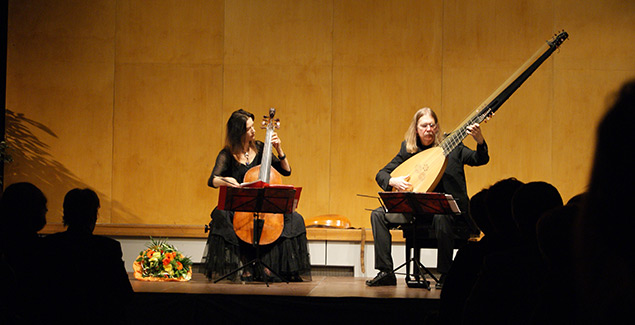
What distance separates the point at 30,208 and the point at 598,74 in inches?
223

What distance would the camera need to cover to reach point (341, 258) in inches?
211

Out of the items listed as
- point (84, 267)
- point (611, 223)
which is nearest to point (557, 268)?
point (611, 223)

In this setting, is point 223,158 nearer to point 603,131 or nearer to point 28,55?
point 28,55

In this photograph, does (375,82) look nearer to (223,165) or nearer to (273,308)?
(223,165)

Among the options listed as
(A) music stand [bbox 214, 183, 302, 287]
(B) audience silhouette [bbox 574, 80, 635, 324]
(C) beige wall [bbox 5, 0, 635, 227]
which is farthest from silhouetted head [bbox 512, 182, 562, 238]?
(C) beige wall [bbox 5, 0, 635, 227]

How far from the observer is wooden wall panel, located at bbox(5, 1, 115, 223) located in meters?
6.38

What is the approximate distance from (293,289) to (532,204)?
2314 millimetres

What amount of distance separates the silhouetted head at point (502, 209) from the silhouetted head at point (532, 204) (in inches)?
10.8

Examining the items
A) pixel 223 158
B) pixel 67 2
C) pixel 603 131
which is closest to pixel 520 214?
pixel 603 131

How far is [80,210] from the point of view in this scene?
2.35 metres

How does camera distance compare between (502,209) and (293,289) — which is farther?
(293,289)

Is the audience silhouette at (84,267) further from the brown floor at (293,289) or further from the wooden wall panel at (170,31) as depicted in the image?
the wooden wall panel at (170,31)

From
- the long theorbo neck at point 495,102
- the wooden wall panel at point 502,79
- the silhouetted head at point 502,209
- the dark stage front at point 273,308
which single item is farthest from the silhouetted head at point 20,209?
the wooden wall panel at point 502,79

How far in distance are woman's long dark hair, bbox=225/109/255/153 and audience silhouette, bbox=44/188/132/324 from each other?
2.28 metres
